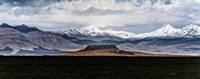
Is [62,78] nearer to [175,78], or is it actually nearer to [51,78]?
[51,78]

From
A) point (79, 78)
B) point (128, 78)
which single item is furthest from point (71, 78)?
point (128, 78)

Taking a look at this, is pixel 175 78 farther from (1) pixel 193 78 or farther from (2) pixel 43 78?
(2) pixel 43 78

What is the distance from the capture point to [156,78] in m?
94.3

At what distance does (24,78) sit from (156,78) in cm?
1794

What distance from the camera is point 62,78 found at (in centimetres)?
9469

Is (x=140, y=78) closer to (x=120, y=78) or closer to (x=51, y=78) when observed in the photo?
(x=120, y=78)

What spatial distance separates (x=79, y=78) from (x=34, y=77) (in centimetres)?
666

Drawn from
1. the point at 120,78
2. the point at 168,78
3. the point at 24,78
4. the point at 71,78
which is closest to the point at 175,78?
the point at 168,78

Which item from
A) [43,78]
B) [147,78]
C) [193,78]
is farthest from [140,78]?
[43,78]

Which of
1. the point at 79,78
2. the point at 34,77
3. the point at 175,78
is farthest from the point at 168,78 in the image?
the point at 34,77

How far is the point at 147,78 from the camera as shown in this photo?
9506 cm

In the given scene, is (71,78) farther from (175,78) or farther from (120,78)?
(175,78)

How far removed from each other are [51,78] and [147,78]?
13.2 meters

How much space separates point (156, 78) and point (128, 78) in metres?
3.81
